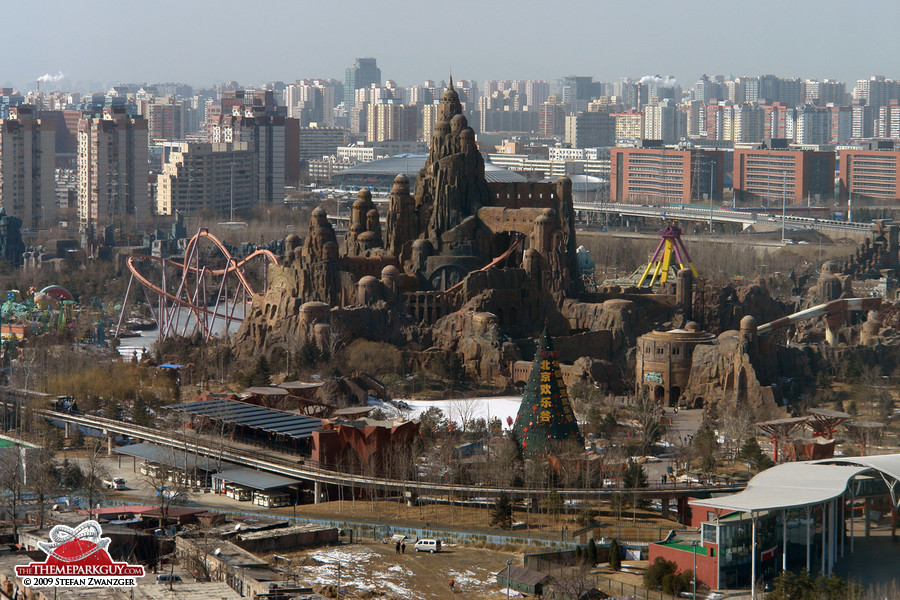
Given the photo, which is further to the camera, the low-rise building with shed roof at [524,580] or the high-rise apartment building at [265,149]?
the high-rise apartment building at [265,149]

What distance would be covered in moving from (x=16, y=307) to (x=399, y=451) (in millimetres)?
55578

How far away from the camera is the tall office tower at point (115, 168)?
560 ft

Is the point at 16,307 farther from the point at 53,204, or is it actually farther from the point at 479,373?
the point at 53,204

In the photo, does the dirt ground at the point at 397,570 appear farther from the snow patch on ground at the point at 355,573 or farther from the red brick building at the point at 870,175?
the red brick building at the point at 870,175

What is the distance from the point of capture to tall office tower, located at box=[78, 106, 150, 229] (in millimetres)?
170750

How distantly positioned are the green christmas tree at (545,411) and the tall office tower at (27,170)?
11731 centimetres

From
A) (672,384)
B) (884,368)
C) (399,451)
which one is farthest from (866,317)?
(399,451)

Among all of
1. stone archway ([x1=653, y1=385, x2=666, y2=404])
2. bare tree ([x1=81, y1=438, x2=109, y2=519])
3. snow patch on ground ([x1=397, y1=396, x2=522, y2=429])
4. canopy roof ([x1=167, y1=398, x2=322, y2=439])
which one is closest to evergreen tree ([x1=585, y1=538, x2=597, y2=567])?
bare tree ([x1=81, y1=438, x2=109, y2=519])

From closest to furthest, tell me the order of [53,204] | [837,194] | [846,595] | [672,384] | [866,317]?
1. [846,595]
2. [672,384]
3. [866,317]
4. [53,204]
5. [837,194]

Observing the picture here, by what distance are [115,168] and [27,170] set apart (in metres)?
8.97

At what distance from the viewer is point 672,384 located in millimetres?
79000

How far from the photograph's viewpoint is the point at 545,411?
200ft

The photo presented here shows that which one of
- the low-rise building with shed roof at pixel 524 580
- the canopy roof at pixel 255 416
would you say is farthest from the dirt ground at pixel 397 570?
the canopy roof at pixel 255 416

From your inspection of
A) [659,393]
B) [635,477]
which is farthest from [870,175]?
[635,477]
